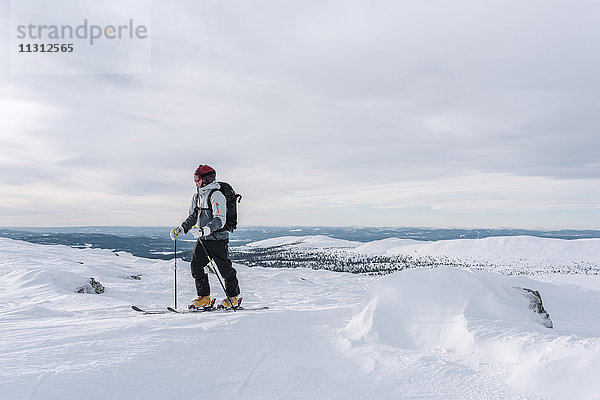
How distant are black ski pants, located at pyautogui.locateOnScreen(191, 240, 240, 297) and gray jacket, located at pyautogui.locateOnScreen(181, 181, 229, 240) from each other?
0.58ft

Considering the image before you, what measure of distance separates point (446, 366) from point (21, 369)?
4.12 m

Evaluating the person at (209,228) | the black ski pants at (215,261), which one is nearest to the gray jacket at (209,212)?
the person at (209,228)

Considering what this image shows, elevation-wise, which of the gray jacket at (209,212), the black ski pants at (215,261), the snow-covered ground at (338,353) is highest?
the gray jacket at (209,212)

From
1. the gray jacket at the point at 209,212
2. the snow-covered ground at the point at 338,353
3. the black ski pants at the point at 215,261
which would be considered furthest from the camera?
the black ski pants at the point at 215,261

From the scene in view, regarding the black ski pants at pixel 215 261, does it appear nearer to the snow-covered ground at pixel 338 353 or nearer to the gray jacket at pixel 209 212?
the gray jacket at pixel 209 212

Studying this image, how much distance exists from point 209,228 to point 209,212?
53cm

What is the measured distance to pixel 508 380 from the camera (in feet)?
9.96

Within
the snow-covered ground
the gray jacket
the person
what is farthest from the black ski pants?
the snow-covered ground

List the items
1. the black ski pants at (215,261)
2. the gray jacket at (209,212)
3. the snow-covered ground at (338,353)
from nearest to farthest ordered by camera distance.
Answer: the snow-covered ground at (338,353) → the gray jacket at (209,212) → the black ski pants at (215,261)

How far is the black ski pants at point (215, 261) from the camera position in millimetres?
6898

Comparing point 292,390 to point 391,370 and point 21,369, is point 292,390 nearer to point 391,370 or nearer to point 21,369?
point 391,370

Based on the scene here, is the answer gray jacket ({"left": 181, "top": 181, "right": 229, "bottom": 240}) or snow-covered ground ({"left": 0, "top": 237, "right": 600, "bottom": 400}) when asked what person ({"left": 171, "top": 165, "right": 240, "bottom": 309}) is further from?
snow-covered ground ({"left": 0, "top": 237, "right": 600, "bottom": 400})

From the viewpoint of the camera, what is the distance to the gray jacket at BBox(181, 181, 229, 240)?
6648 mm

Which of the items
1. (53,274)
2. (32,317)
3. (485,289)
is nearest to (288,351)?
(485,289)
